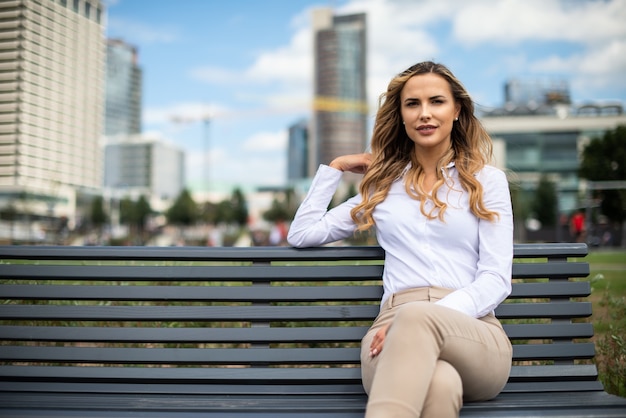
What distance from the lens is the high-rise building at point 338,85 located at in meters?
145

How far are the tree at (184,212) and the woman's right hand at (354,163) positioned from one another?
3030 inches

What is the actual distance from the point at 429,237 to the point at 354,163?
618 millimetres

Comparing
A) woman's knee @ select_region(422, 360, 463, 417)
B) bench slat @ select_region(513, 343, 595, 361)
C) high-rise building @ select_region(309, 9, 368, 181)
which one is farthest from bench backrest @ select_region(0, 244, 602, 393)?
high-rise building @ select_region(309, 9, 368, 181)

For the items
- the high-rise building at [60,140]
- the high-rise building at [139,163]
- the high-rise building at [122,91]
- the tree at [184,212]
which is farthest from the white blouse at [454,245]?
the high-rise building at [122,91]

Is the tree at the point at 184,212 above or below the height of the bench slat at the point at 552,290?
above

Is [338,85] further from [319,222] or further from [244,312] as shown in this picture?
[244,312]

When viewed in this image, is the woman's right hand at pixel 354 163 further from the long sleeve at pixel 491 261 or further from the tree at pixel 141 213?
the tree at pixel 141 213

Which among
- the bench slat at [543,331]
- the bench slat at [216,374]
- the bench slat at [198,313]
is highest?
the bench slat at [198,313]

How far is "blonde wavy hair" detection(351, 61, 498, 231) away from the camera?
8.48ft

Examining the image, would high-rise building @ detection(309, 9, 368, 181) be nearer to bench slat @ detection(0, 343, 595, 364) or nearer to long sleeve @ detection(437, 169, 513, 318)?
bench slat @ detection(0, 343, 595, 364)

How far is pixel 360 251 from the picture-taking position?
286cm

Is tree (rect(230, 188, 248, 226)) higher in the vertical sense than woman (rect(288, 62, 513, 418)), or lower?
higher

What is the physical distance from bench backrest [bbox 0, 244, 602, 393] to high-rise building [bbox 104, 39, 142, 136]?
615ft

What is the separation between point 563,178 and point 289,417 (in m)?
77.1
